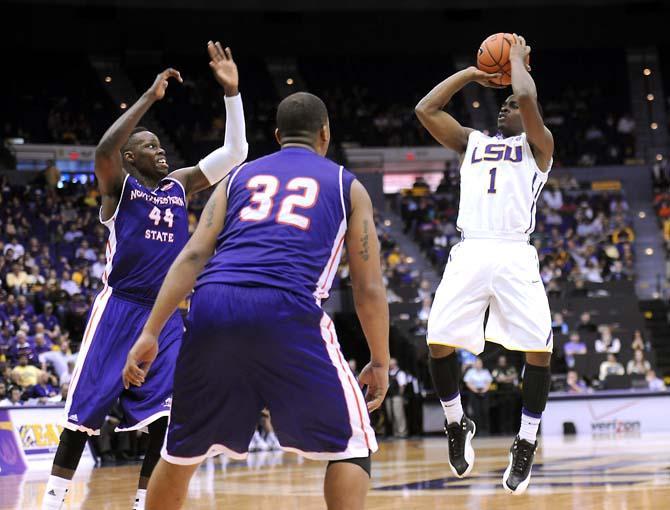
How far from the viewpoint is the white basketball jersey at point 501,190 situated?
24.1 ft

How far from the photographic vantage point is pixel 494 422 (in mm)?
20531

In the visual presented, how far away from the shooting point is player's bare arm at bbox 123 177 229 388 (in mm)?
4660

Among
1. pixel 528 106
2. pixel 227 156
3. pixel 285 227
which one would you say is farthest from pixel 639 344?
pixel 285 227

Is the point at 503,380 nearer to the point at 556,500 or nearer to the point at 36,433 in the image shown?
the point at 36,433

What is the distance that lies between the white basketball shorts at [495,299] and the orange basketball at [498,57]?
1.15 metres

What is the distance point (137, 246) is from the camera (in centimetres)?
712

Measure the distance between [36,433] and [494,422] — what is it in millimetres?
8885

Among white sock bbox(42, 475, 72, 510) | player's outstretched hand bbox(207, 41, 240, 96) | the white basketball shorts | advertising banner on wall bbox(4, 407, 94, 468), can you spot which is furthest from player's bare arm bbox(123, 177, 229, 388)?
advertising banner on wall bbox(4, 407, 94, 468)

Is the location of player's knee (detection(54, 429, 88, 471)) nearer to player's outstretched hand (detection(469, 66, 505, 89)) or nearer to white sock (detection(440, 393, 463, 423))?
white sock (detection(440, 393, 463, 423))

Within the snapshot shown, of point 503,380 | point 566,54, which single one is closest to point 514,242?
point 503,380

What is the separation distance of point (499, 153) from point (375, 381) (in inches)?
120

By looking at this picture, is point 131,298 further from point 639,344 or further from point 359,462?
point 639,344

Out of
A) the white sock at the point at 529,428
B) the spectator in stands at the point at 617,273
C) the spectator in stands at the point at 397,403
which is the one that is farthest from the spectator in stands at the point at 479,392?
the white sock at the point at 529,428

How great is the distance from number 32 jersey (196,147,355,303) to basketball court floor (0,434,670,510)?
15.1 ft
